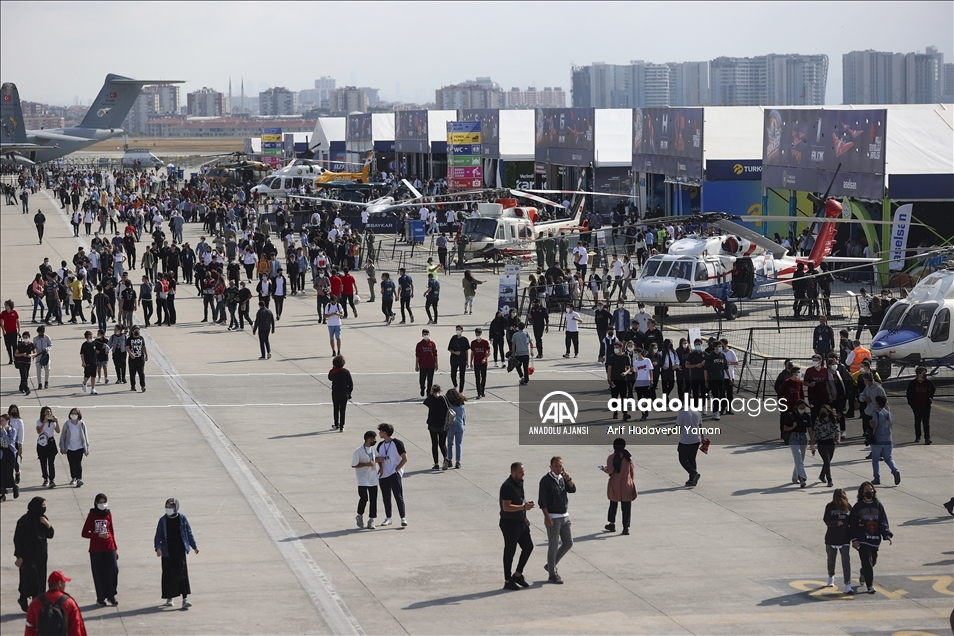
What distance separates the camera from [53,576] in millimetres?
9000

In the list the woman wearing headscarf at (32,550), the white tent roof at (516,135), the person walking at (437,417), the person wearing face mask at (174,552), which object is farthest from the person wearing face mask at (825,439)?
the white tent roof at (516,135)

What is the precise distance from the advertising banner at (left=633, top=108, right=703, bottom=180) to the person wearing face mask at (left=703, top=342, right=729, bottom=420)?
28.5 metres

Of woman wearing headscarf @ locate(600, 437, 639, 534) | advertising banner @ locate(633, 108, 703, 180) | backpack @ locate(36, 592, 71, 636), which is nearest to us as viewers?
backpack @ locate(36, 592, 71, 636)

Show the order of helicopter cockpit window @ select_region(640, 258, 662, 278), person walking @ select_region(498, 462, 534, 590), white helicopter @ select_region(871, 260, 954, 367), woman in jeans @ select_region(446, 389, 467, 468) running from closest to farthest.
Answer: person walking @ select_region(498, 462, 534, 590), woman in jeans @ select_region(446, 389, 467, 468), white helicopter @ select_region(871, 260, 954, 367), helicopter cockpit window @ select_region(640, 258, 662, 278)

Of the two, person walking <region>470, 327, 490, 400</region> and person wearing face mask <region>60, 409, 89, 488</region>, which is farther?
person walking <region>470, 327, 490, 400</region>

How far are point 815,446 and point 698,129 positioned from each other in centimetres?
3302

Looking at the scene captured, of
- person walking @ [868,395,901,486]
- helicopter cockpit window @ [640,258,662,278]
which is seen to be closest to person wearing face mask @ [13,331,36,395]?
person walking @ [868,395,901,486]

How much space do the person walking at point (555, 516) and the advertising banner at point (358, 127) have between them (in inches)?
2934

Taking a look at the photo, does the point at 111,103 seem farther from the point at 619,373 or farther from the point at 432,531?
the point at 432,531

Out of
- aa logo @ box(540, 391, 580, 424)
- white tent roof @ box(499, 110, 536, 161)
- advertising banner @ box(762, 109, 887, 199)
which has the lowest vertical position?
aa logo @ box(540, 391, 580, 424)

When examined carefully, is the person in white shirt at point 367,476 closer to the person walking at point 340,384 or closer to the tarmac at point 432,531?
the tarmac at point 432,531

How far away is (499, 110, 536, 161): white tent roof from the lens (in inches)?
2699

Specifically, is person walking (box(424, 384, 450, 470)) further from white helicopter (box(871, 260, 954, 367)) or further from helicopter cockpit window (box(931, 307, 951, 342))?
helicopter cockpit window (box(931, 307, 951, 342))

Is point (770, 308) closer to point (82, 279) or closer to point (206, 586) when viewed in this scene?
point (82, 279)
